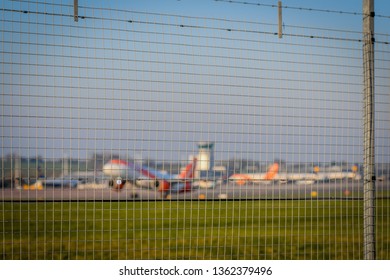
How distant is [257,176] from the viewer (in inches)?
172

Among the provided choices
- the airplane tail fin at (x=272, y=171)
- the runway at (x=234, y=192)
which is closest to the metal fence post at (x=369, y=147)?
the runway at (x=234, y=192)

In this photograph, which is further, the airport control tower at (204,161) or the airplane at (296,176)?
the airplane at (296,176)

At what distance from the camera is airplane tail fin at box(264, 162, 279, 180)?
4.26 meters

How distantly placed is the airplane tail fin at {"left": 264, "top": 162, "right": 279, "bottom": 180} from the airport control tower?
55 cm

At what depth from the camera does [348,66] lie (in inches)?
173

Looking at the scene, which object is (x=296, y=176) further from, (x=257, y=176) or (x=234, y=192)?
(x=234, y=192)

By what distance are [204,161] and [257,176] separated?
63cm

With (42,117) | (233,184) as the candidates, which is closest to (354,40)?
(233,184)

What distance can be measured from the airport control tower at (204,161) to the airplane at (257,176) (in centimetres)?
23

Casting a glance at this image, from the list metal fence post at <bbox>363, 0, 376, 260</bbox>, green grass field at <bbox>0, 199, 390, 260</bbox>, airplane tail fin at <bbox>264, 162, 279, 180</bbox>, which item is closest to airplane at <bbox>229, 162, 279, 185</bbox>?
airplane tail fin at <bbox>264, 162, 279, 180</bbox>

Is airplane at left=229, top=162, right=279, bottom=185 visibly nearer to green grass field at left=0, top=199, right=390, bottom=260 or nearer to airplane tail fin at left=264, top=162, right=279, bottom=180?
airplane tail fin at left=264, top=162, right=279, bottom=180

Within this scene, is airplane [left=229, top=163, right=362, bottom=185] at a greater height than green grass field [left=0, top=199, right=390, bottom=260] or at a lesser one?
greater

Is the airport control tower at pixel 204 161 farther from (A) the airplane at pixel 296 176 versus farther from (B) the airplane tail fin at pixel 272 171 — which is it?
(B) the airplane tail fin at pixel 272 171

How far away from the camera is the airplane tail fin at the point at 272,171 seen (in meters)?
4.26
